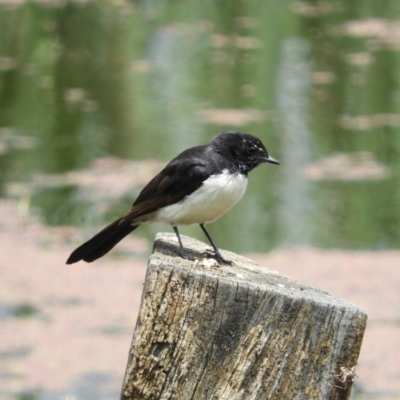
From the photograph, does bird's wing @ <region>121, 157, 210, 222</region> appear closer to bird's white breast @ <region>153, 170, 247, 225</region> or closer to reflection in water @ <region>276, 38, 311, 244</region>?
bird's white breast @ <region>153, 170, 247, 225</region>

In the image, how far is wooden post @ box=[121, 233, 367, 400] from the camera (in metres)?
2.37

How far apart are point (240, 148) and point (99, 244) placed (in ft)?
2.42

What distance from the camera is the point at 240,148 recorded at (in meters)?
3.72

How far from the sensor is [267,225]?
322 inches

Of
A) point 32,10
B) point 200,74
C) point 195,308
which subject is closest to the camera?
point 195,308

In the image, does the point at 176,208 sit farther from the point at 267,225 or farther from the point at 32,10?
the point at 32,10

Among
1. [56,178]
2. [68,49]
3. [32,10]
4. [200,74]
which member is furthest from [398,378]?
[32,10]

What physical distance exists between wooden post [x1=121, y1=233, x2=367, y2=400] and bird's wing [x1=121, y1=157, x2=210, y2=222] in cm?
115

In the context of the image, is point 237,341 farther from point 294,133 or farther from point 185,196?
point 294,133

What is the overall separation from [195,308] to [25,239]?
5867mm

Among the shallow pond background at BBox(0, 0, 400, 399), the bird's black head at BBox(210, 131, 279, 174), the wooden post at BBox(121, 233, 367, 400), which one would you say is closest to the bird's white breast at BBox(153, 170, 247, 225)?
the bird's black head at BBox(210, 131, 279, 174)

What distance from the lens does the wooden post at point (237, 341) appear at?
237 cm

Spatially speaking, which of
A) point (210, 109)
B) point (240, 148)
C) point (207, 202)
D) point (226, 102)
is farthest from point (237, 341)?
point (226, 102)

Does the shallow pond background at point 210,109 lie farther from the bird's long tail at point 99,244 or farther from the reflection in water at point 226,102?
the bird's long tail at point 99,244
